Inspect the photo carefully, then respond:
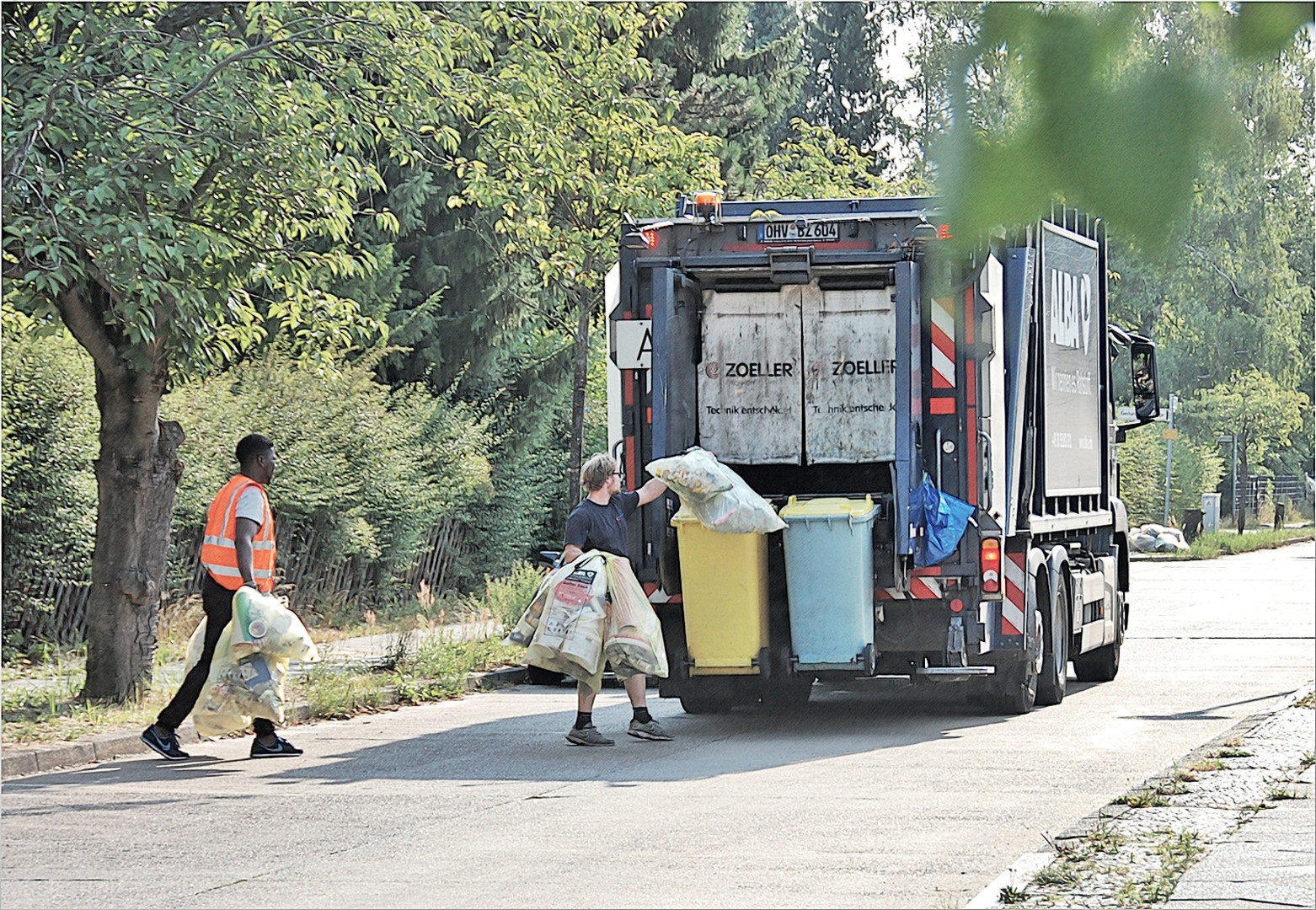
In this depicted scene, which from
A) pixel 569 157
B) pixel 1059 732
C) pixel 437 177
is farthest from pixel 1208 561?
pixel 1059 732

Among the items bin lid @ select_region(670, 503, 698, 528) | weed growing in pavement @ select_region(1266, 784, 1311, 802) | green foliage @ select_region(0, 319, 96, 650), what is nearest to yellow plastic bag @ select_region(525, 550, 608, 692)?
bin lid @ select_region(670, 503, 698, 528)

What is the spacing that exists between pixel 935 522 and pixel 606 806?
3.37 m

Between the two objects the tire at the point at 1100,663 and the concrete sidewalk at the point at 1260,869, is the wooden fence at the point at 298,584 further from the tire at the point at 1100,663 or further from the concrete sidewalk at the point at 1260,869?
the concrete sidewalk at the point at 1260,869

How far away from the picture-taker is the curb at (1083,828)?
6109 mm

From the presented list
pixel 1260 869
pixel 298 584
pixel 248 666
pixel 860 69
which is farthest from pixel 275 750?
pixel 860 69

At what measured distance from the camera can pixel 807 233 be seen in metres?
11.1

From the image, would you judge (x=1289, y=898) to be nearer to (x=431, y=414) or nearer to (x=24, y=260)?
(x=24, y=260)

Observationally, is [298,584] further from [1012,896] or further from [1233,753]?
[1012,896]

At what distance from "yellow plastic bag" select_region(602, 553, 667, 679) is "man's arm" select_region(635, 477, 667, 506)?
0.43m

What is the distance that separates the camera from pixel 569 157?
15.0 metres

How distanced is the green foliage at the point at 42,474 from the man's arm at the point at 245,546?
4.96 meters

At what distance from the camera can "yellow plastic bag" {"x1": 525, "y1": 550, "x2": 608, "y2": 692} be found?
1017 centimetres

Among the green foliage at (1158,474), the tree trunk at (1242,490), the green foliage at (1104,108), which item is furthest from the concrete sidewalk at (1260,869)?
the tree trunk at (1242,490)

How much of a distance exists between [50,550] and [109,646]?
11.6 ft
